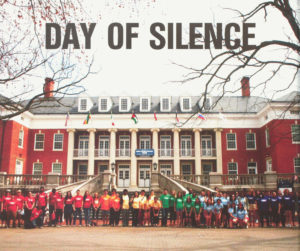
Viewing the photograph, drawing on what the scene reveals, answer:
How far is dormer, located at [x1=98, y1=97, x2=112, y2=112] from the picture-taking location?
35.2 m

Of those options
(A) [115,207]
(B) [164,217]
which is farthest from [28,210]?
(B) [164,217]

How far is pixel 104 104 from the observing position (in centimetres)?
3550

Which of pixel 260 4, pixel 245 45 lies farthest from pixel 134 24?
pixel 260 4

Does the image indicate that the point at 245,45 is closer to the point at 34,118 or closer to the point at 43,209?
the point at 43,209

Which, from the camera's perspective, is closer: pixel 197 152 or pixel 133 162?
pixel 133 162

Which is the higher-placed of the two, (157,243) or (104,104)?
(104,104)

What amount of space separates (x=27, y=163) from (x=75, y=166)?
4.78 meters

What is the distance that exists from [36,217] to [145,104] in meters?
24.2

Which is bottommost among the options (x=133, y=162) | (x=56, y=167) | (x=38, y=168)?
(x=38, y=168)

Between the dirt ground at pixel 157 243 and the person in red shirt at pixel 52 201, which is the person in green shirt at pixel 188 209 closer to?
the dirt ground at pixel 157 243

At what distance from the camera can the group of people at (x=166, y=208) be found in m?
12.8

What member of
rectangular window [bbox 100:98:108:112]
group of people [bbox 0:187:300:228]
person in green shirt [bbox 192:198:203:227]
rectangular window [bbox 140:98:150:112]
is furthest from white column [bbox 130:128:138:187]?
person in green shirt [bbox 192:198:203:227]

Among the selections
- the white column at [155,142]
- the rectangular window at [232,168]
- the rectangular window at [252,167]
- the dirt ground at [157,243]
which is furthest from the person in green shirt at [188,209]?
the rectangular window at [252,167]

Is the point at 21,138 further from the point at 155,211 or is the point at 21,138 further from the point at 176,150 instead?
the point at 155,211
